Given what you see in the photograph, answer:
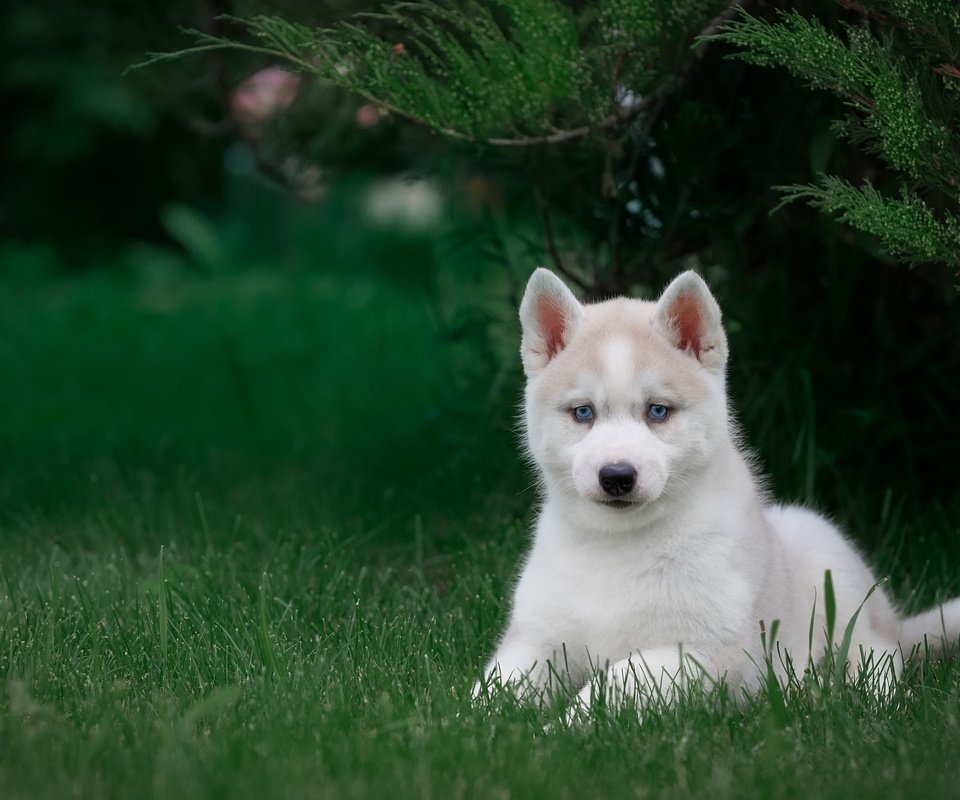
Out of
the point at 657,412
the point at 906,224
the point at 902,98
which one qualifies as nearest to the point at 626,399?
the point at 657,412

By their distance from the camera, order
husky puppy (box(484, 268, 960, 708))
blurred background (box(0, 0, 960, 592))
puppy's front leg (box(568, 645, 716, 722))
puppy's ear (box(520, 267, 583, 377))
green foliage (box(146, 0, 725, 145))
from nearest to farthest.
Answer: puppy's front leg (box(568, 645, 716, 722)), husky puppy (box(484, 268, 960, 708)), puppy's ear (box(520, 267, 583, 377)), green foliage (box(146, 0, 725, 145)), blurred background (box(0, 0, 960, 592))

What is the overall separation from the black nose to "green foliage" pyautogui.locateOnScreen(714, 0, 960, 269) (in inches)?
32.7

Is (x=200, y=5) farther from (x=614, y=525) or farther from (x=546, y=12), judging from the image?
(x=614, y=525)

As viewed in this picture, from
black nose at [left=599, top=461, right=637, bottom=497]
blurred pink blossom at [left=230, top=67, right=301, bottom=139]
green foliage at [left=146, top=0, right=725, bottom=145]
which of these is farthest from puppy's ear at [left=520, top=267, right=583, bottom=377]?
blurred pink blossom at [left=230, top=67, right=301, bottom=139]

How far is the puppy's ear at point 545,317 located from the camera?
129 inches

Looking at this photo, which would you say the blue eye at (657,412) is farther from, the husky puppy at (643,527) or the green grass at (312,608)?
the green grass at (312,608)

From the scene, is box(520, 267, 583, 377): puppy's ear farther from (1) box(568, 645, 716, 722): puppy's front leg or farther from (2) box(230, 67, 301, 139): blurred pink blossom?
(2) box(230, 67, 301, 139): blurred pink blossom

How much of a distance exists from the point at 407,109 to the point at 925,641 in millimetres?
2031

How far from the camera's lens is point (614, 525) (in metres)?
3.13

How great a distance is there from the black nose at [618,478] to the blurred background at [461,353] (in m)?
1.28

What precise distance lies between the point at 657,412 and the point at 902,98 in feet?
3.19

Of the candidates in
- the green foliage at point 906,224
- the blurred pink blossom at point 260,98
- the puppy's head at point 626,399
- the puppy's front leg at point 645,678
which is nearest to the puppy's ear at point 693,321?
the puppy's head at point 626,399

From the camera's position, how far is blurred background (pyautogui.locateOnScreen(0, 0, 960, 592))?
457 cm

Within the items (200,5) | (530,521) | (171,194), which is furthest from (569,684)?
(171,194)
